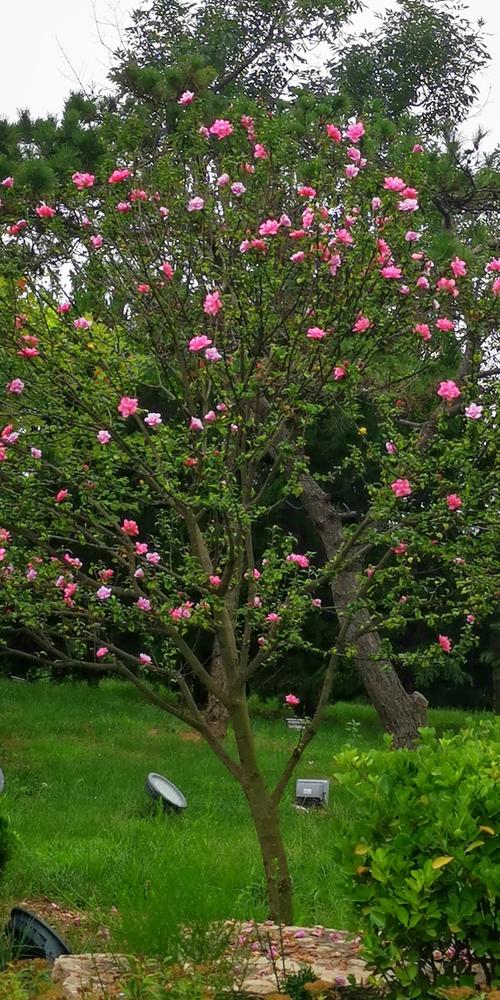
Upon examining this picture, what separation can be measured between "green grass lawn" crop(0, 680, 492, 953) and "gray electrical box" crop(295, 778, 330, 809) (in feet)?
0.40

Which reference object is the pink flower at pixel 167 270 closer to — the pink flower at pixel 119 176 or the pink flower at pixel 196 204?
the pink flower at pixel 196 204

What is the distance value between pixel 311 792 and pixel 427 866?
19.2ft

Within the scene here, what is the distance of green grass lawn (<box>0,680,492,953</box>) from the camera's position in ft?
15.7

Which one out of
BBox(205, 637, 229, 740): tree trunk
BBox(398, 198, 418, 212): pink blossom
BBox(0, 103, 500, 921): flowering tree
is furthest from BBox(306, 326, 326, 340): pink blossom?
BBox(205, 637, 229, 740): tree trunk

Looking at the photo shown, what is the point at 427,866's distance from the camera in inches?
118

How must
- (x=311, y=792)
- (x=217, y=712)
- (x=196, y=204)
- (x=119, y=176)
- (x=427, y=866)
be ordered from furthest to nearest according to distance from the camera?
1. (x=217, y=712)
2. (x=311, y=792)
3. (x=119, y=176)
4. (x=196, y=204)
5. (x=427, y=866)

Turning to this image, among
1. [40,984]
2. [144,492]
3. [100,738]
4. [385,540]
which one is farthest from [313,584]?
[100,738]

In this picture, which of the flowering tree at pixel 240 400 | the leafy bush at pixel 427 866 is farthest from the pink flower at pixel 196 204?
the leafy bush at pixel 427 866

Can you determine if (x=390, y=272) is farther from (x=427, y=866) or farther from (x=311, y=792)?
(x=311, y=792)

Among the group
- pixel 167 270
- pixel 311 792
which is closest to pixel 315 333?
pixel 167 270

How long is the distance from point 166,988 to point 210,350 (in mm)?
2397

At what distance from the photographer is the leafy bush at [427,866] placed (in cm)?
303

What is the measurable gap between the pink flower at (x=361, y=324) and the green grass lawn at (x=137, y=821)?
212cm

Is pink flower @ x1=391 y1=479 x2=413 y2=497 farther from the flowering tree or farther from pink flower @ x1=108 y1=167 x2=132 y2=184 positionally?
pink flower @ x1=108 y1=167 x2=132 y2=184
